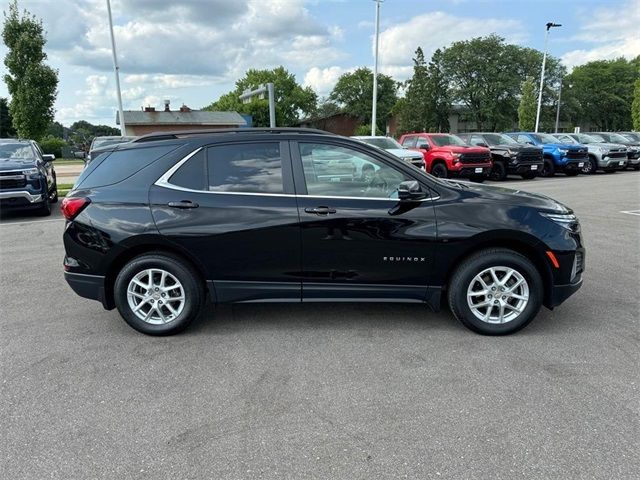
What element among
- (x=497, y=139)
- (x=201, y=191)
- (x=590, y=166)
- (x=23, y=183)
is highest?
(x=497, y=139)

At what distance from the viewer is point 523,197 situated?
165 inches

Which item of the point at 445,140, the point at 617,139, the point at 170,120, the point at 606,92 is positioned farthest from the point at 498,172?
the point at 606,92

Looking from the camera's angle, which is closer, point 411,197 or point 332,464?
point 332,464

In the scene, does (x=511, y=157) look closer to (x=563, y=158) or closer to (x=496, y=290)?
(x=563, y=158)

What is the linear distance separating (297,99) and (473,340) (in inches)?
3356

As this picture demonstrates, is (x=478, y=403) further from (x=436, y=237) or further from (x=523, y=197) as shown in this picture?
(x=523, y=197)

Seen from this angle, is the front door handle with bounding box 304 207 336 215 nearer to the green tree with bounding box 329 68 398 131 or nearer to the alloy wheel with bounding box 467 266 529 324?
the alloy wheel with bounding box 467 266 529 324

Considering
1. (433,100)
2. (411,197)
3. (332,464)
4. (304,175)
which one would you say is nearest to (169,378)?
(332,464)

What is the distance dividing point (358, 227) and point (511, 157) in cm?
1604

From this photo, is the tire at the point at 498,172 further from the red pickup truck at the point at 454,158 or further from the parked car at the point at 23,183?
the parked car at the point at 23,183

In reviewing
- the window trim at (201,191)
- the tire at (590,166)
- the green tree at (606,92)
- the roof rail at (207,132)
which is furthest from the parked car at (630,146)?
the green tree at (606,92)

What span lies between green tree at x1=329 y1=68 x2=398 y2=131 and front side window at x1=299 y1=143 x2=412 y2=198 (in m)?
76.2

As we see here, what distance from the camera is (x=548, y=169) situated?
20359mm

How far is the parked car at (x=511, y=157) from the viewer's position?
18125mm
